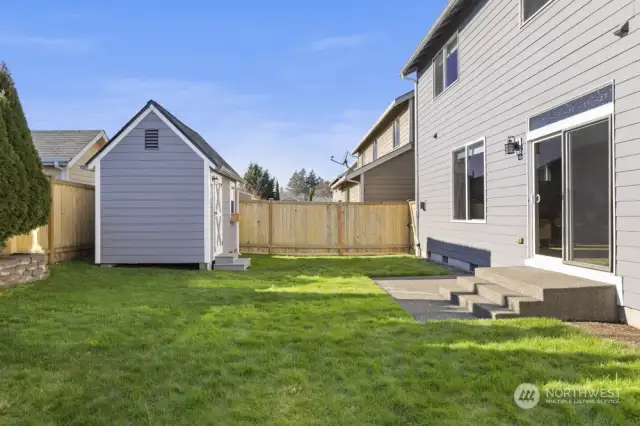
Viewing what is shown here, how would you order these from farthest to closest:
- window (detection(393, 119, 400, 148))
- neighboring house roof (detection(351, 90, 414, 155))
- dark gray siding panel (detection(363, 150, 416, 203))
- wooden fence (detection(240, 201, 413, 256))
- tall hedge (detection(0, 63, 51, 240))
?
window (detection(393, 119, 400, 148)) < dark gray siding panel (detection(363, 150, 416, 203)) < neighboring house roof (detection(351, 90, 414, 155)) < wooden fence (detection(240, 201, 413, 256)) < tall hedge (detection(0, 63, 51, 240))

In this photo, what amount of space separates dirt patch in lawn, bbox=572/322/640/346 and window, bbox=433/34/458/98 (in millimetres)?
6521

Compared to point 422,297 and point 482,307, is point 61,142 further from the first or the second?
point 482,307

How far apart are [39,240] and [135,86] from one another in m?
10.4

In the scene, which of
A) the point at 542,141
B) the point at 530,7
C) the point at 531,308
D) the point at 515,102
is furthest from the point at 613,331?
the point at 530,7

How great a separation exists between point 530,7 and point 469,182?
3369mm

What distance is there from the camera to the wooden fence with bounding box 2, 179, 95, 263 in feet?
27.0

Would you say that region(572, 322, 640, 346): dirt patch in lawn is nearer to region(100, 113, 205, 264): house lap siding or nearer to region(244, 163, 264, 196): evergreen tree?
region(100, 113, 205, 264): house lap siding

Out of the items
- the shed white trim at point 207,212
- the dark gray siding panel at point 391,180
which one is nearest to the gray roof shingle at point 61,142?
the shed white trim at point 207,212

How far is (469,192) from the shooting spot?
8.75 metres

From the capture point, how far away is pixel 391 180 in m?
15.0

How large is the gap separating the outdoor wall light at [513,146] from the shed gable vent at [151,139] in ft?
23.5

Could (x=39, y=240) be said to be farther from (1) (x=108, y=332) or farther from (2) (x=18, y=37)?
(2) (x=18, y=37)

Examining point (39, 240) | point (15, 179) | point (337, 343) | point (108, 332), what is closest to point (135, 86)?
point (39, 240)

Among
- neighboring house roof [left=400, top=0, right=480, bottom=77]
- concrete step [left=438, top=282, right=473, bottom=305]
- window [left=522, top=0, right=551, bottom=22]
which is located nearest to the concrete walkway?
concrete step [left=438, top=282, right=473, bottom=305]
